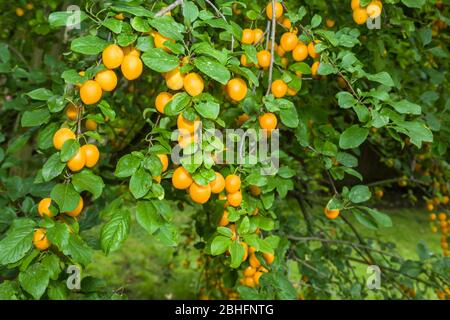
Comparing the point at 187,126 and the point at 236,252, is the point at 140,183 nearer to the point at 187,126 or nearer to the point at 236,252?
the point at 187,126

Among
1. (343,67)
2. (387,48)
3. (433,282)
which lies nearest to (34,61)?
(387,48)

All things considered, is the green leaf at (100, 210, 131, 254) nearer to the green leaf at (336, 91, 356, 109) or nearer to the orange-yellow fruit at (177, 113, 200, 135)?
the orange-yellow fruit at (177, 113, 200, 135)

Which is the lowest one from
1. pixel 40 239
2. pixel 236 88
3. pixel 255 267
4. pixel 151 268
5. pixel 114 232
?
pixel 151 268

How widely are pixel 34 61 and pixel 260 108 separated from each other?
2.16 m

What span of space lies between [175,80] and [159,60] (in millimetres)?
70

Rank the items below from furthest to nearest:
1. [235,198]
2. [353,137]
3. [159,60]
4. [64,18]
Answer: [353,137]
[235,198]
[64,18]
[159,60]

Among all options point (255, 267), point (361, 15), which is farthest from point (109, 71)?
point (255, 267)

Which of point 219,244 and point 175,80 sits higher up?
point 175,80

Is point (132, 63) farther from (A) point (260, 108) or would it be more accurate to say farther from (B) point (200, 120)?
→ (A) point (260, 108)

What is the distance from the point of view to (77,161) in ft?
3.60

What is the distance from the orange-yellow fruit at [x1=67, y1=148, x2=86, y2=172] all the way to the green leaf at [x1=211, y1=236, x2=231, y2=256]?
38cm

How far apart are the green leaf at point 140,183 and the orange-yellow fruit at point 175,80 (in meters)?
0.20

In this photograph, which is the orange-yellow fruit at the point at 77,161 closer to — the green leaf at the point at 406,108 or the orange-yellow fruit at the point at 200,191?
the orange-yellow fruit at the point at 200,191
